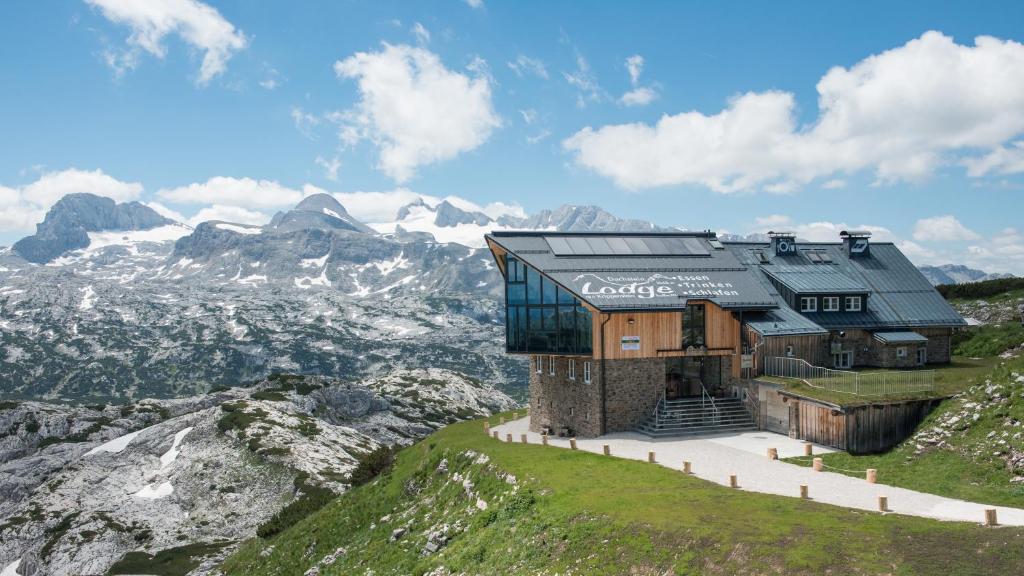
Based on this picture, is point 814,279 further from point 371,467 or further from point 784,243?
point 371,467

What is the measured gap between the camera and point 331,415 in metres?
143

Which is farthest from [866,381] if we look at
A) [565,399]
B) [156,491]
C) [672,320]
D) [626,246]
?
[156,491]

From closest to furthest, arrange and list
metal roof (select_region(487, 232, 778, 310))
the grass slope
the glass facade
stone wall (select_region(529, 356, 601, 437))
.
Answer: the grass slope < stone wall (select_region(529, 356, 601, 437)) < the glass facade < metal roof (select_region(487, 232, 778, 310))

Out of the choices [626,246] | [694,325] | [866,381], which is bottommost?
[866,381]

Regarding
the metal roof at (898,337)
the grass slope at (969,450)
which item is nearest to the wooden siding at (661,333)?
the grass slope at (969,450)

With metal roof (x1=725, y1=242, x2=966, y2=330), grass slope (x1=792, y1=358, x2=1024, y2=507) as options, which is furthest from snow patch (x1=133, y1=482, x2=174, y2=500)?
grass slope (x1=792, y1=358, x2=1024, y2=507)

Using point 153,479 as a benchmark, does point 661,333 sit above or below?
above

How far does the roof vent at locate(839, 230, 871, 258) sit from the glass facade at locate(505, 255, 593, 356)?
27817 millimetres

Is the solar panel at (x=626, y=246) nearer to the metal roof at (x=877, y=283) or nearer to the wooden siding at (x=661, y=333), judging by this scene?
the metal roof at (x=877, y=283)

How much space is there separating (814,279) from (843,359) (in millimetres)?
6507

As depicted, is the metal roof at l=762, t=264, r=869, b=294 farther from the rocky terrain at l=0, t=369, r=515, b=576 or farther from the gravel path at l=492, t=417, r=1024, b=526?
the rocky terrain at l=0, t=369, r=515, b=576

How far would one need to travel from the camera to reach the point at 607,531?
24250mm

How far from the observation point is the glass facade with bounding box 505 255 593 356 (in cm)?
4394

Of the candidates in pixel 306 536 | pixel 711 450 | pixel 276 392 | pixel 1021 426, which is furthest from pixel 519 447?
pixel 276 392
